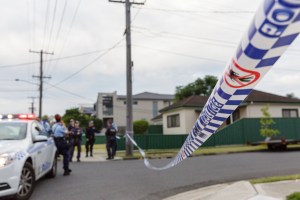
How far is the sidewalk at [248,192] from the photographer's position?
20.6 feet

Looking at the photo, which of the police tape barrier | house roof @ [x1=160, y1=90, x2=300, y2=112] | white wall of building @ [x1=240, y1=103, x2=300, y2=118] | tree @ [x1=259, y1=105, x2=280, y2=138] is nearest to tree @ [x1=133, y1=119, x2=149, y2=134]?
house roof @ [x1=160, y1=90, x2=300, y2=112]

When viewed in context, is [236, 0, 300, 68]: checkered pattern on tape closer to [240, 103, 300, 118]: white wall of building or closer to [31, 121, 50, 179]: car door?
[31, 121, 50, 179]: car door

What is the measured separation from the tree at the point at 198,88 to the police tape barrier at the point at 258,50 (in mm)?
52665

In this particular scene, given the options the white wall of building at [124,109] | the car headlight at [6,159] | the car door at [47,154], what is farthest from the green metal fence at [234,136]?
the white wall of building at [124,109]

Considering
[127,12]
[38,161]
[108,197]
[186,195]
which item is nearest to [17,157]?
[38,161]

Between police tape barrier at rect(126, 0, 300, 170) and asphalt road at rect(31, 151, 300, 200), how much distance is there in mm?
4126

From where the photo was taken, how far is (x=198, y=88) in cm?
5662

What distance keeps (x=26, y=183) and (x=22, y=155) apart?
584 millimetres

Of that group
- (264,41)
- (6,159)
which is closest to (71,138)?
(6,159)

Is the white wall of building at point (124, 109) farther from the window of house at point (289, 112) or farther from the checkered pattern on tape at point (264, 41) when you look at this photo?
the checkered pattern on tape at point (264, 41)

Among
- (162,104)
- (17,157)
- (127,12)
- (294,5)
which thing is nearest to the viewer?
(294,5)

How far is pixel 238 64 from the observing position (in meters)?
3.29

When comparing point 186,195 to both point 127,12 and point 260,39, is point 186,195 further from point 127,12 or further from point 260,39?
point 127,12

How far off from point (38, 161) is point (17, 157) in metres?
1.45
